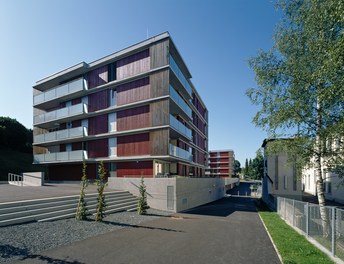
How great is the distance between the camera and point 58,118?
28969mm

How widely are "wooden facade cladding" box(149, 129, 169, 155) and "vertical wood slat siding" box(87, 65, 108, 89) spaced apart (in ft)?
28.8

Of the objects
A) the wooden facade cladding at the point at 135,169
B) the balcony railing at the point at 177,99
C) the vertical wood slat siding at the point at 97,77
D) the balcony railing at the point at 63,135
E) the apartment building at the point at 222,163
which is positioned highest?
the vertical wood slat siding at the point at 97,77

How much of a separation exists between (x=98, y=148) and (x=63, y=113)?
20.7ft

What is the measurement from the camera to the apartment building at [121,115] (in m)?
22.9

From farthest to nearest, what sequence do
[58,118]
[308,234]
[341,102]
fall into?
[58,118] < [308,234] < [341,102]

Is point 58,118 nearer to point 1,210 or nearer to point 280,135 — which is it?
point 1,210

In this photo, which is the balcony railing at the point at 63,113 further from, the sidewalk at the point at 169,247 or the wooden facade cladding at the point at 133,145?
the sidewalk at the point at 169,247

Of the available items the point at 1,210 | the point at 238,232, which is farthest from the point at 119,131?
the point at 238,232

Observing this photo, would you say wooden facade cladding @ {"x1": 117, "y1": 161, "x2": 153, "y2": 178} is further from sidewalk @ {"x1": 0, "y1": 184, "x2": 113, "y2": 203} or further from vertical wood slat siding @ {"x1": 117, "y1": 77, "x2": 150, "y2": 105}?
vertical wood slat siding @ {"x1": 117, "y1": 77, "x2": 150, "y2": 105}

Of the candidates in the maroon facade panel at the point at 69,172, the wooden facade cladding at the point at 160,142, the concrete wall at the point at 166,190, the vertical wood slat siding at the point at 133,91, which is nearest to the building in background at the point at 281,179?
the concrete wall at the point at 166,190

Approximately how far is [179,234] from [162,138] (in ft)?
40.9

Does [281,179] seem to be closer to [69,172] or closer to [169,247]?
[69,172]

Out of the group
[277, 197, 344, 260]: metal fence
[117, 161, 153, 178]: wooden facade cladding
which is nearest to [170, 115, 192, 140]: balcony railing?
[117, 161, 153, 178]: wooden facade cladding

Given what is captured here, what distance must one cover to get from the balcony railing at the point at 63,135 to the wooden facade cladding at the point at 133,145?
15.9 feet
